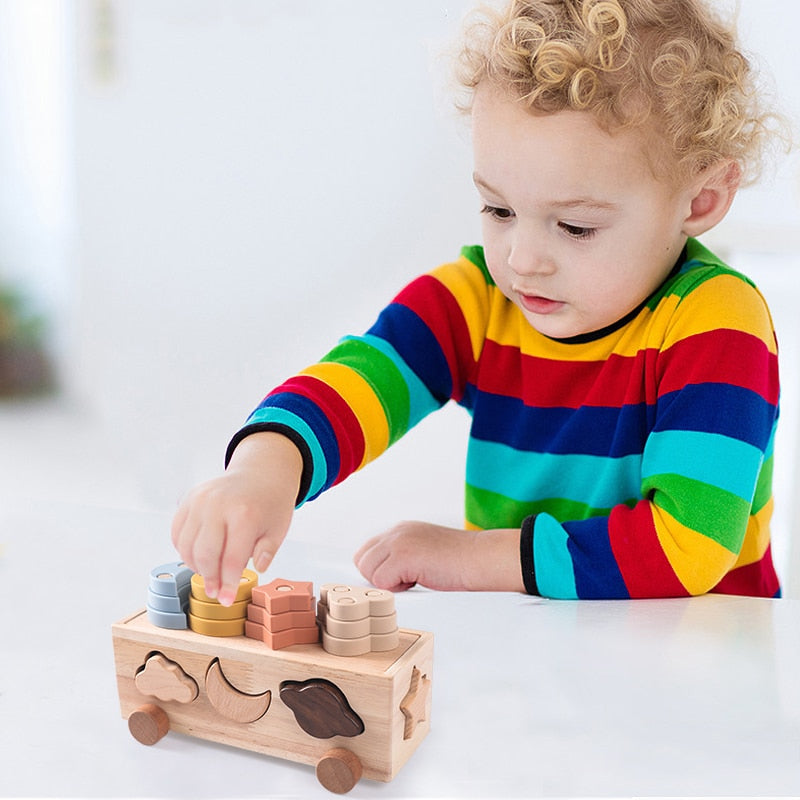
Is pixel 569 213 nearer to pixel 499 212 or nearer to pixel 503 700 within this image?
pixel 499 212

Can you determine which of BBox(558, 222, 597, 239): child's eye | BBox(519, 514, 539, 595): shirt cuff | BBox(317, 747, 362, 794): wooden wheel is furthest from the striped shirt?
BBox(317, 747, 362, 794): wooden wheel

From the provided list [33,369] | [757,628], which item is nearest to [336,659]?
[757,628]

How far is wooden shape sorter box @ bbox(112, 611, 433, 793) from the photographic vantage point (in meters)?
0.46

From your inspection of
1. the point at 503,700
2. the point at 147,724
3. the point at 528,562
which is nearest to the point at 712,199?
the point at 528,562

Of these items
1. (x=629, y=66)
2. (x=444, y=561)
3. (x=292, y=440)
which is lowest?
(x=444, y=561)

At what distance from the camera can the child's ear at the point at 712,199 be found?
75cm

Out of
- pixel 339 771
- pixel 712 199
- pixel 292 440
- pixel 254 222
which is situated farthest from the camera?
pixel 254 222

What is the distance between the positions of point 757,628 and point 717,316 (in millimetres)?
222

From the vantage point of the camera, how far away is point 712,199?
763 mm

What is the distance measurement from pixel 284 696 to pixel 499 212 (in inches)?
15.5

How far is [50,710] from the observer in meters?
0.54

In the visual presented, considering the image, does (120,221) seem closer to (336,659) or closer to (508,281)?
(508,281)

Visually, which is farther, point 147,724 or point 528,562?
point 528,562

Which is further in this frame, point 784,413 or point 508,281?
point 784,413
